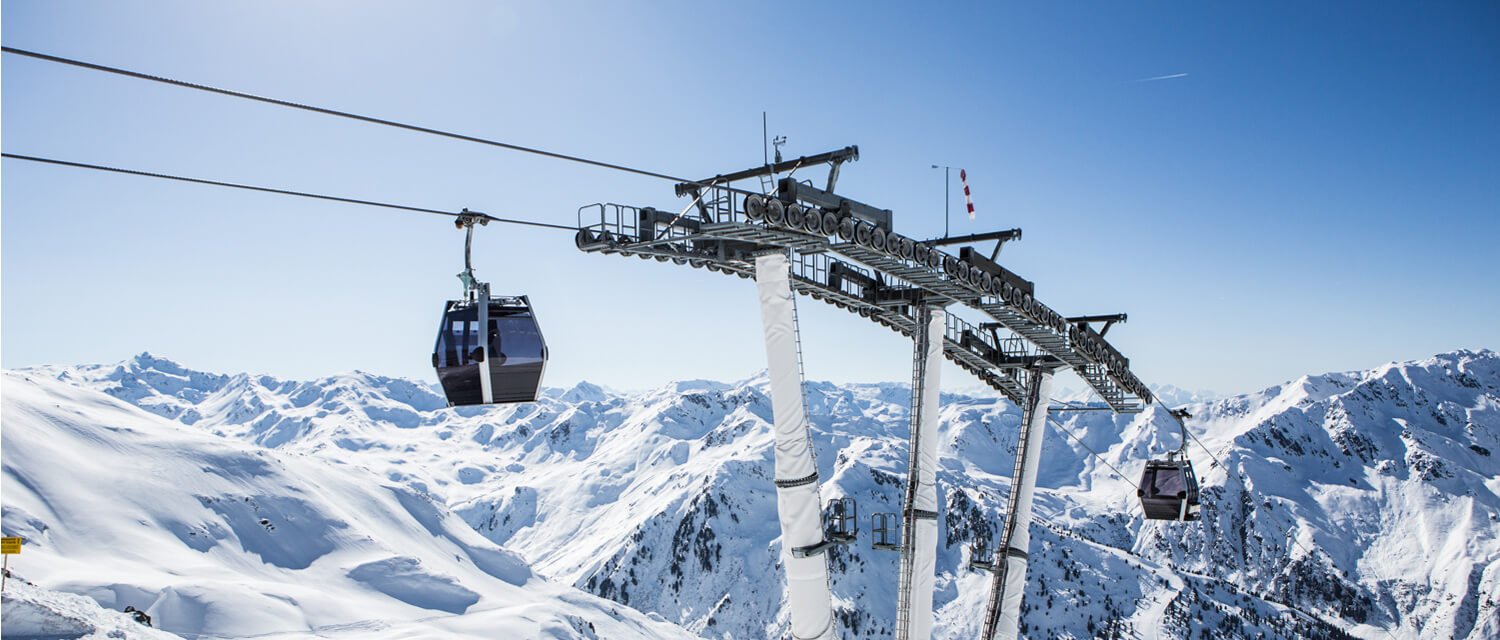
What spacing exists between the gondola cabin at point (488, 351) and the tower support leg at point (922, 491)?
36.2 feet

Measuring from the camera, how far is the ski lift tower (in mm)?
17562

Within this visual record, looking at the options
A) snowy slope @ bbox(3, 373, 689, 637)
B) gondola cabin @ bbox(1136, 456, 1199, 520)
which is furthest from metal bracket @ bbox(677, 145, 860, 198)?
snowy slope @ bbox(3, 373, 689, 637)

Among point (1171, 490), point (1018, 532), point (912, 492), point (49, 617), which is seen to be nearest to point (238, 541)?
point (49, 617)

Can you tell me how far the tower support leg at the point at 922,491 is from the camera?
2267 cm

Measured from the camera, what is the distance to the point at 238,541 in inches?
5281

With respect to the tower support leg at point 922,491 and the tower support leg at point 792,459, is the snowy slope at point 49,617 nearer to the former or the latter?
the tower support leg at point 792,459

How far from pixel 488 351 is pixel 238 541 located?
14467cm

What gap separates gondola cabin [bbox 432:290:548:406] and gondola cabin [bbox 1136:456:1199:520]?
2401 cm

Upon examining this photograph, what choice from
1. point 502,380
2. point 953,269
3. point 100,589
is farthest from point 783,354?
point 100,589

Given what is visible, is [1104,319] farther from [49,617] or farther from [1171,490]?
[49,617]

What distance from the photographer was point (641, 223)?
1881 centimetres

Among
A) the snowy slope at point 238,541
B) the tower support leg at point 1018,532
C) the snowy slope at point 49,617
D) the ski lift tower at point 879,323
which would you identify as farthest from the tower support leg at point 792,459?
the snowy slope at point 238,541

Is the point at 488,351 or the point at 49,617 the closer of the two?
the point at 488,351

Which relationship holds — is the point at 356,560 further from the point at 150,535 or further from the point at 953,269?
the point at 953,269
